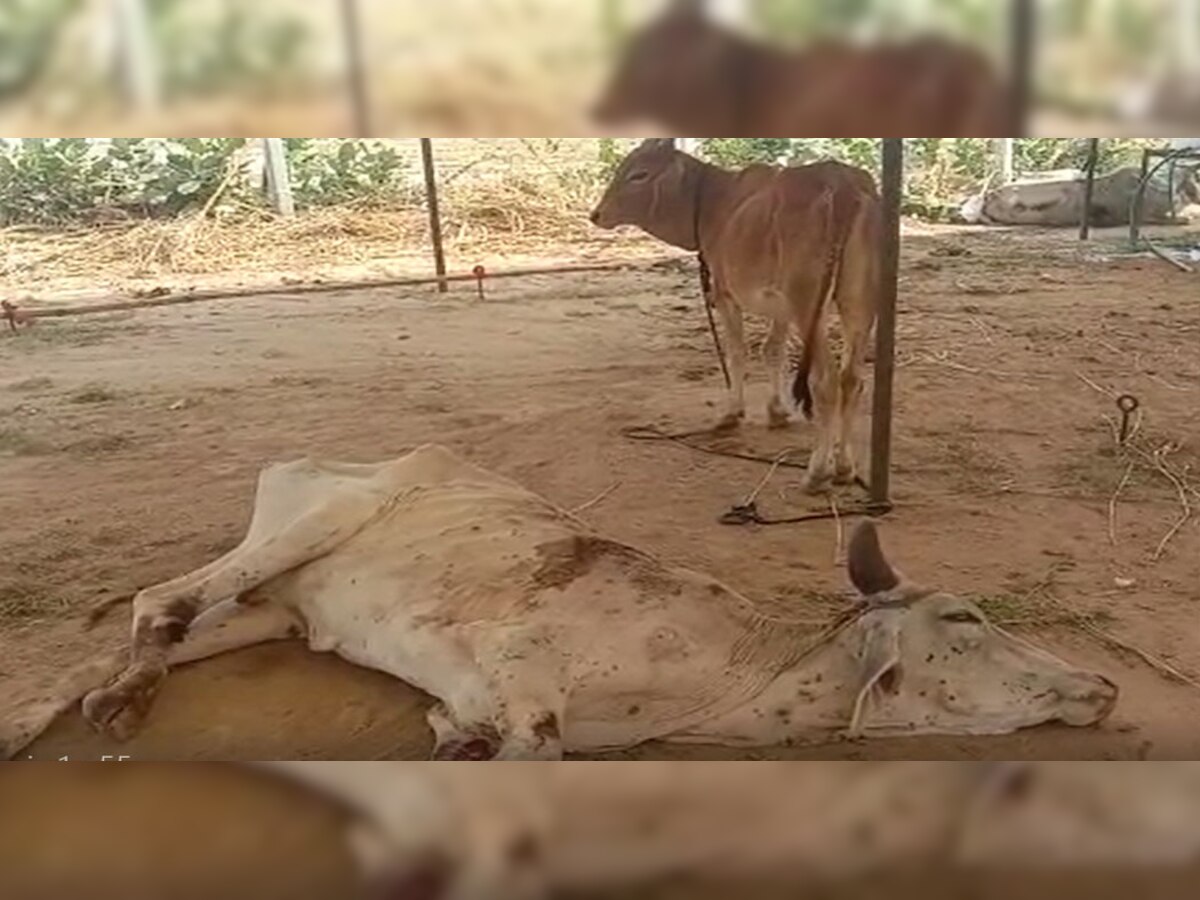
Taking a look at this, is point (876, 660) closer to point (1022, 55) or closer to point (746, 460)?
point (1022, 55)

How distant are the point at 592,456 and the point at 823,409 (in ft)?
3.06

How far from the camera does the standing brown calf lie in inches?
182

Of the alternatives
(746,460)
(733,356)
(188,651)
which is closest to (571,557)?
(188,651)

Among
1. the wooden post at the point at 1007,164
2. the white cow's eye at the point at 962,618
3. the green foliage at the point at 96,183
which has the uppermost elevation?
the green foliage at the point at 96,183

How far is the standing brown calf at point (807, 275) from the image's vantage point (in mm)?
4621

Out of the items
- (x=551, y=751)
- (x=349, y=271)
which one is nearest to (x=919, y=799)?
(x=551, y=751)

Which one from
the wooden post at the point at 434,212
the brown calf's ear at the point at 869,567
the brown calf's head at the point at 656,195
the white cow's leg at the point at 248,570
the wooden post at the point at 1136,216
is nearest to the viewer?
the brown calf's ear at the point at 869,567

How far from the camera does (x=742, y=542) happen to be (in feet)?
13.4

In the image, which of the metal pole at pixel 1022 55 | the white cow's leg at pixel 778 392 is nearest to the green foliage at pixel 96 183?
the white cow's leg at pixel 778 392

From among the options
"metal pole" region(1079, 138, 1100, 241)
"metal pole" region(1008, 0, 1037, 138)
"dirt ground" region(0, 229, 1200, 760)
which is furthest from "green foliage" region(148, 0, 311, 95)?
"metal pole" region(1079, 138, 1100, 241)

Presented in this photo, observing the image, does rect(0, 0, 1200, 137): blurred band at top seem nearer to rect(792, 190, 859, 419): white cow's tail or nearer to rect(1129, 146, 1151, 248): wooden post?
rect(792, 190, 859, 419): white cow's tail

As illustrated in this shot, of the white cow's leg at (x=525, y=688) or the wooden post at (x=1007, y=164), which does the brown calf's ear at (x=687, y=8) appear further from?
the wooden post at (x=1007, y=164)

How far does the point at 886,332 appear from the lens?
413 cm

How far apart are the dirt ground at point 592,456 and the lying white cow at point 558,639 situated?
0.24ft
